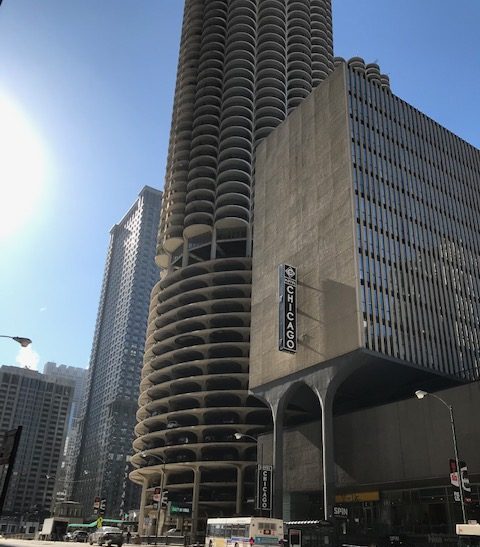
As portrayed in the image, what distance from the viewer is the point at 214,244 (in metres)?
117

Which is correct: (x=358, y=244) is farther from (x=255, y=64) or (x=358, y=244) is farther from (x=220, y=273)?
(x=255, y=64)

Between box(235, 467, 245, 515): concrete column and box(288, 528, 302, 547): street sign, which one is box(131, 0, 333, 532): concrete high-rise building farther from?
box(288, 528, 302, 547): street sign

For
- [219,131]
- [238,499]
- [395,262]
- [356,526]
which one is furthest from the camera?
[219,131]

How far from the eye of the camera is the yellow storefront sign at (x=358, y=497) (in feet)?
198

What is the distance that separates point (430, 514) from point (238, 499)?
153 ft

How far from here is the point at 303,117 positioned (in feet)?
276

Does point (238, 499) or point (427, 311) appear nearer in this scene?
point (427, 311)

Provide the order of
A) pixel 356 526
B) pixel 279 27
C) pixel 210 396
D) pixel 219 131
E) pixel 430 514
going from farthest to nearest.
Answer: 1. pixel 279 27
2. pixel 219 131
3. pixel 210 396
4. pixel 356 526
5. pixel 430 514

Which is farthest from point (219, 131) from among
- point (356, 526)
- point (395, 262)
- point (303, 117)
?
point (356, 526)

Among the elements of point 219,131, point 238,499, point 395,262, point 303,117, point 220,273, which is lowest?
point 238,499

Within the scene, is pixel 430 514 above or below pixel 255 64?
below

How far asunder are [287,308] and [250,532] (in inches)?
1322

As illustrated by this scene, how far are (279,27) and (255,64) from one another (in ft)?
40.4

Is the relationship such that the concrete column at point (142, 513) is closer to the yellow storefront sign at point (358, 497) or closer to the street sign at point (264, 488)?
the street sign at point (264, 488)
